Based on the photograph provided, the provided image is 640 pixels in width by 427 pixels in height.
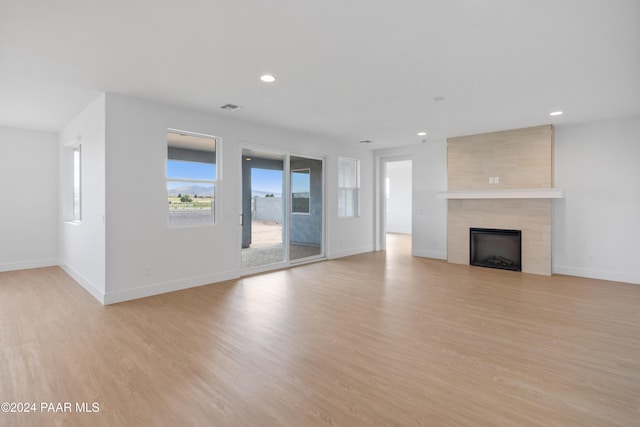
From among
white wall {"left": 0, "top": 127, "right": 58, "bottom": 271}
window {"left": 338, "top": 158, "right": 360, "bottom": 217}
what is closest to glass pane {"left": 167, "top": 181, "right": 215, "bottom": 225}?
window {"left": 338, "top": 158, "right": 360, "bottom": 217}

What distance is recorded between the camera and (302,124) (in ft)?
18.7

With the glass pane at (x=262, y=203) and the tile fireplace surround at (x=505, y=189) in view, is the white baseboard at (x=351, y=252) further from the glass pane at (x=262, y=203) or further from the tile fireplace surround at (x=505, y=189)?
the tile fireplace surround at (x=505, y=189)

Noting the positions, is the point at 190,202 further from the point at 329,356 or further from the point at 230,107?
the point at 329,356

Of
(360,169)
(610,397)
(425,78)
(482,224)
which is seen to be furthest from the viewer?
(360,169)

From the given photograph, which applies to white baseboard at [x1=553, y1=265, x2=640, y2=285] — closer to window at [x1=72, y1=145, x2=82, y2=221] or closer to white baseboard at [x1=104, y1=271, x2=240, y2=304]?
white baseboard at [x1=104, y1=271, x2=240, y2=304]

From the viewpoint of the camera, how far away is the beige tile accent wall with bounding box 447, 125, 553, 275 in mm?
5719

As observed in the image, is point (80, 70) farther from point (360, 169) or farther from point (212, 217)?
point (360, 169)

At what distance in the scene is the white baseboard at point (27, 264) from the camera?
19.7 feet

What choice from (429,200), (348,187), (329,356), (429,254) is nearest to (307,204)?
(348,187)

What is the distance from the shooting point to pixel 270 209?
642 cm

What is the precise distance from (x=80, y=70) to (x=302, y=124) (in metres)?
3.22

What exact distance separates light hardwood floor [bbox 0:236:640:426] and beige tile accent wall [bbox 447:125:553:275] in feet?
4.32

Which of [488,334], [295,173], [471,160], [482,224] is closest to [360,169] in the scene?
[295,173]

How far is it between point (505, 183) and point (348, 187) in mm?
3344
